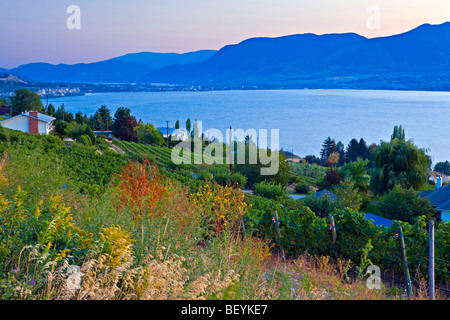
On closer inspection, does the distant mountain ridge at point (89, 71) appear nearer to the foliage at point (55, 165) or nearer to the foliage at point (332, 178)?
the foliage at point (332, 178)

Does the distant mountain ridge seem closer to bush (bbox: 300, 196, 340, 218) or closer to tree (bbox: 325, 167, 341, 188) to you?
tree (bbox: 325, 167, 341, 188)

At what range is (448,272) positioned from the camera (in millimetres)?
6691

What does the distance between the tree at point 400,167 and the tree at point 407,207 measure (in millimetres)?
9337

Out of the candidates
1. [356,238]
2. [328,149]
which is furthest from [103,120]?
[356,238]

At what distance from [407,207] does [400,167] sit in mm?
11364

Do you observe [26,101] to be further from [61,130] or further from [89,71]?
[89,71]

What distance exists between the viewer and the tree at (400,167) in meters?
29.4

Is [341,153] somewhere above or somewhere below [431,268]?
below

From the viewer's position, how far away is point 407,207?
19438 millimetres

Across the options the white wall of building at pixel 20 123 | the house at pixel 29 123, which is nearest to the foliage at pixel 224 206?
the house at pixel 29 123

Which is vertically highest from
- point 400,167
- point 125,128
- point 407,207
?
point 125,128
